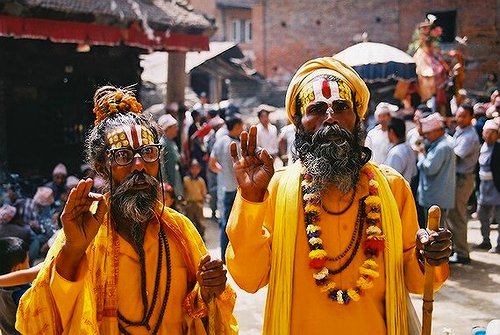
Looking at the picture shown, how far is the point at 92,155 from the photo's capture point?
122 inches

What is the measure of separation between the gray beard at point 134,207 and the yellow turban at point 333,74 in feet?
2.65

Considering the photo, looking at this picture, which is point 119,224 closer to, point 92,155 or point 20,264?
point 92,155

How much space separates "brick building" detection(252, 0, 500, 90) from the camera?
2175 cm

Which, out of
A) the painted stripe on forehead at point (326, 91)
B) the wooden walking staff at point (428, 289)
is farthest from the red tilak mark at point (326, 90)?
the wooden walking staff at point (428, 289)

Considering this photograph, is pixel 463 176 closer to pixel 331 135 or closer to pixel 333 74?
pixel 333 74

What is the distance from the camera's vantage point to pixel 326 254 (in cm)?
295

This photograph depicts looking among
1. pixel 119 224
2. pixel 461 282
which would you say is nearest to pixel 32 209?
pixel 461 282

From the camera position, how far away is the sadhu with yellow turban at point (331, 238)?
292cm

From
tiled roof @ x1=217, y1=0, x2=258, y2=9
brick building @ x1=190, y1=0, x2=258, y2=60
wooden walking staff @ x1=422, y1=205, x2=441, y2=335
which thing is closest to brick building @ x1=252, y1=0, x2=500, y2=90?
brick building @ x1=190, y1=0, x2=258, y2=60

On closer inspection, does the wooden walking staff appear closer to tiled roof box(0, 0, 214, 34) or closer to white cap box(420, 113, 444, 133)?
white cap box(420, 113, 444, 133)

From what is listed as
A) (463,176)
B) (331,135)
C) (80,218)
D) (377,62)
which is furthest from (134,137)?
(377,62)

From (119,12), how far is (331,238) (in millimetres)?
7510

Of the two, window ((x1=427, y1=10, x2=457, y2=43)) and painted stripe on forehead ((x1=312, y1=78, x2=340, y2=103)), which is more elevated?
window ((x1=427, y1=10, x2=457, y2=43))

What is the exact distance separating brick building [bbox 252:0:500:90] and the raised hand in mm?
20984
